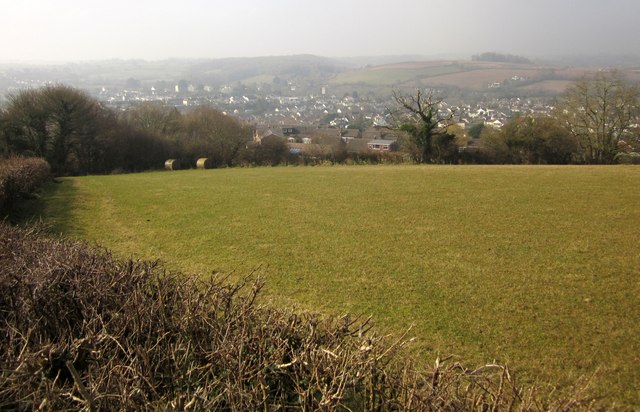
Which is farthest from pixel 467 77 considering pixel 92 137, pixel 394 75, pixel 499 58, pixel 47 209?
pixel 47 209

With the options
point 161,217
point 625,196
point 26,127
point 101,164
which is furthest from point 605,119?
point 26,127

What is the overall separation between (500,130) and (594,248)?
76.8 ft

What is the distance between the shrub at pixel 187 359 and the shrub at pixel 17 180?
30.2ft

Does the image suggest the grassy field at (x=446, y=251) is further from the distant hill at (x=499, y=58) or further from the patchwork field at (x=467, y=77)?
the distant hill at (x=499, y=58)

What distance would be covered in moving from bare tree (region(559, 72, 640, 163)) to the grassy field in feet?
45.7

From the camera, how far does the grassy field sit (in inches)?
201

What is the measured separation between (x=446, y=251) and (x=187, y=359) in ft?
20.1

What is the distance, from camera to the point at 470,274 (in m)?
7.04

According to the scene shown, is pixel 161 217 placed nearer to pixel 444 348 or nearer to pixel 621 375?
pixel 444 348

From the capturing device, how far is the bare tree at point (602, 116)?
27359mm

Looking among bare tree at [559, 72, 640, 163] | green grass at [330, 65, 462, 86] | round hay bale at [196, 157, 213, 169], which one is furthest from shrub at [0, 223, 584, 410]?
green grass at [330, 65, 462, 86]

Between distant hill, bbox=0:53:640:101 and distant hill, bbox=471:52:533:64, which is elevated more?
distant hill, bbox=471:52:533:64

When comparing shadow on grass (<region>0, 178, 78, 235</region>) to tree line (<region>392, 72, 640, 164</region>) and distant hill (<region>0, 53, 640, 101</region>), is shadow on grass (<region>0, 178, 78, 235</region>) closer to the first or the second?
tree line (<region>392, 72, 640, 164</region>)

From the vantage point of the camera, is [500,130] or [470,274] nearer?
[470,274]
